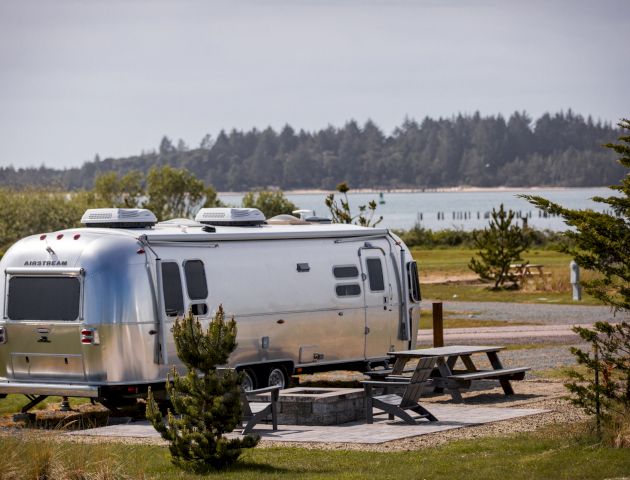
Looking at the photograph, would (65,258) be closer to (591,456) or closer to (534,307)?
(591,456)

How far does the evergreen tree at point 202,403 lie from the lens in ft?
39.2

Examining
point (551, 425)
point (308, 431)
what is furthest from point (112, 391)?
point (551, 425)

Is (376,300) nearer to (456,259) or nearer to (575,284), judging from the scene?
(575,284)

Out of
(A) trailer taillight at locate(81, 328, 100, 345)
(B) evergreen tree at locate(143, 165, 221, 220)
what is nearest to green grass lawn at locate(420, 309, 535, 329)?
(A) trailer taillight at locate(81, 328, 100, 345)

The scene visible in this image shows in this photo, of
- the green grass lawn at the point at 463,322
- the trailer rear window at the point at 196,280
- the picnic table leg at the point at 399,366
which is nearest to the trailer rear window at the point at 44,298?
the trailer rear window at the point at 196,280

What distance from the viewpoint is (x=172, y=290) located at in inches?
651

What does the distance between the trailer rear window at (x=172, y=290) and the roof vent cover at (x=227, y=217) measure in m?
1.81

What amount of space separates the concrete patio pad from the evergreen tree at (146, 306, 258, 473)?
2.11 m

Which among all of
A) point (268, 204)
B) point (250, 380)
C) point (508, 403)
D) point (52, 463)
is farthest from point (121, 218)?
point (268, 204)

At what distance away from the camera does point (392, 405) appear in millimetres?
14938

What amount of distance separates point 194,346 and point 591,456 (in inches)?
147

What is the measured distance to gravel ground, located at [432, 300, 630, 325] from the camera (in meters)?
30.9

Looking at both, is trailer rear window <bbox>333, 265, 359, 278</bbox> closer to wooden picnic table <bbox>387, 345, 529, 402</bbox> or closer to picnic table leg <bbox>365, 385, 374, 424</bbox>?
wooden picnic table <bbox>387, 345, 529, 402</bbox>

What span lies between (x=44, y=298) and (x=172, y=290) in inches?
62.5
